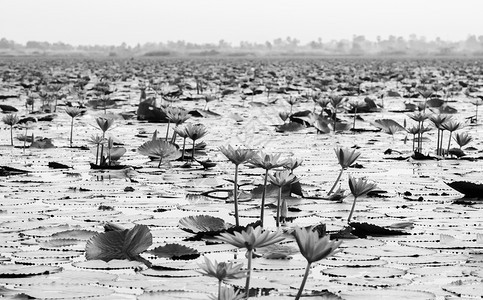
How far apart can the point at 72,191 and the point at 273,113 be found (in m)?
4.76

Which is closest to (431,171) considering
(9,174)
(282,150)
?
(282,150)

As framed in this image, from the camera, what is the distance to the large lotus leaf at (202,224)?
2.50 metres

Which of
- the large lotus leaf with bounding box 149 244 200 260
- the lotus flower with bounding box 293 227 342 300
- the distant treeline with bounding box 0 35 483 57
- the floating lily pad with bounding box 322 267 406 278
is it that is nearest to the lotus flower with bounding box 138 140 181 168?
the large lotus leaf with bounding box 149 244 200 260

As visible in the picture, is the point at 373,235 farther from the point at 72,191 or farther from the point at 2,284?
the point at 72,191

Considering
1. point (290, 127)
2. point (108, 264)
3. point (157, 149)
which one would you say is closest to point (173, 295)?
point (108, 264)

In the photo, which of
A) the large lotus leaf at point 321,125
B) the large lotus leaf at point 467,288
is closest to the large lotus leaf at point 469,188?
A: the large lotus leaf at point 467,288

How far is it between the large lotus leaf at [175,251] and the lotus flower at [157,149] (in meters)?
1.85

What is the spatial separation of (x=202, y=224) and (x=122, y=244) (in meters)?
0.38

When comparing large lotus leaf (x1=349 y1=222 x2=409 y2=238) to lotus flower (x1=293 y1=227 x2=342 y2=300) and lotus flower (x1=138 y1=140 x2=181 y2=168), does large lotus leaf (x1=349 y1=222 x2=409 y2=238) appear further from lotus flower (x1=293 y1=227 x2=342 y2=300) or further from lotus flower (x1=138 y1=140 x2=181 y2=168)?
lotus flower (x1=138 y1=140 x2=181 y2=168)

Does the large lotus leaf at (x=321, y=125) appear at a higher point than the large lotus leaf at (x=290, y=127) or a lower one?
higher

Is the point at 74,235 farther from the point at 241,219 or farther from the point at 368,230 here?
the point at 368,230

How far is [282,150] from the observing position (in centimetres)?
492

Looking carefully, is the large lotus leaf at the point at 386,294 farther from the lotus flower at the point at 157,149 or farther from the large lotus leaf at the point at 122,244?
the lotus flower at the point at 157,149

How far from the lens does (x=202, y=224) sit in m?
2.51
